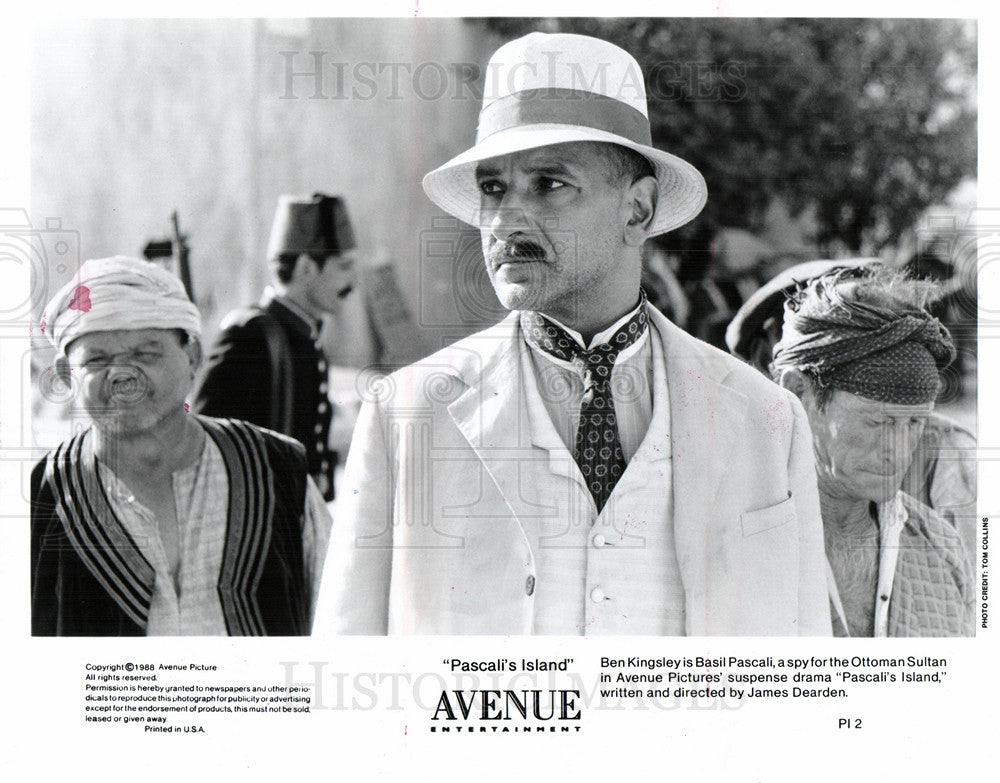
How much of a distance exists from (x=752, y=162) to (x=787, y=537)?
1.11 meters

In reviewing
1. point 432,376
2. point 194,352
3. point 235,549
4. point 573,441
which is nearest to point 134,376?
point 194,352

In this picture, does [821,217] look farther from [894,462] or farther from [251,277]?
[251,277]

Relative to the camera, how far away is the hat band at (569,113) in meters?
2.72

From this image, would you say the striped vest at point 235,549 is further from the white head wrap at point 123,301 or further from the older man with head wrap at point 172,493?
the white head wrap at point 123,301

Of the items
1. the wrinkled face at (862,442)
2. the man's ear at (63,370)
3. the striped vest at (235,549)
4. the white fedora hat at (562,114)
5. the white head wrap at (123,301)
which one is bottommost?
the striped vest at (235,549)

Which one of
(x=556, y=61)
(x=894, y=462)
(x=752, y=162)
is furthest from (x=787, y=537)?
(x=556, y=61)

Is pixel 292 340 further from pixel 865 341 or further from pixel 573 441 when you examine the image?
pixel 865 341

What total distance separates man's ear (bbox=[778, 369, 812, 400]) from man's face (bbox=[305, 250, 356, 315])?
1300 millimetres

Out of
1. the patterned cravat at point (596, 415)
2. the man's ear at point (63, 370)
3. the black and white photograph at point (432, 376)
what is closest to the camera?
the patterned cravat at point (596, 415)

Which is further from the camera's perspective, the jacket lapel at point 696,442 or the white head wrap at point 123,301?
the white head wrap at point 123,301

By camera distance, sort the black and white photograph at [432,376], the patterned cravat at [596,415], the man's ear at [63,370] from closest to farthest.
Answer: the patterned cravat at [596,415], the black and white photograph at [432,376], the man's ear at [63,370]

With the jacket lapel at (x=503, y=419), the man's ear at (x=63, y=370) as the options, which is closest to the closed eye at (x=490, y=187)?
the jacket lapel at (x=503, y=419)

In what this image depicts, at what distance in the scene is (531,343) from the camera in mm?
2789

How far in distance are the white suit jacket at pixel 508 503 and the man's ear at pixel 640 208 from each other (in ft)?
0.77
